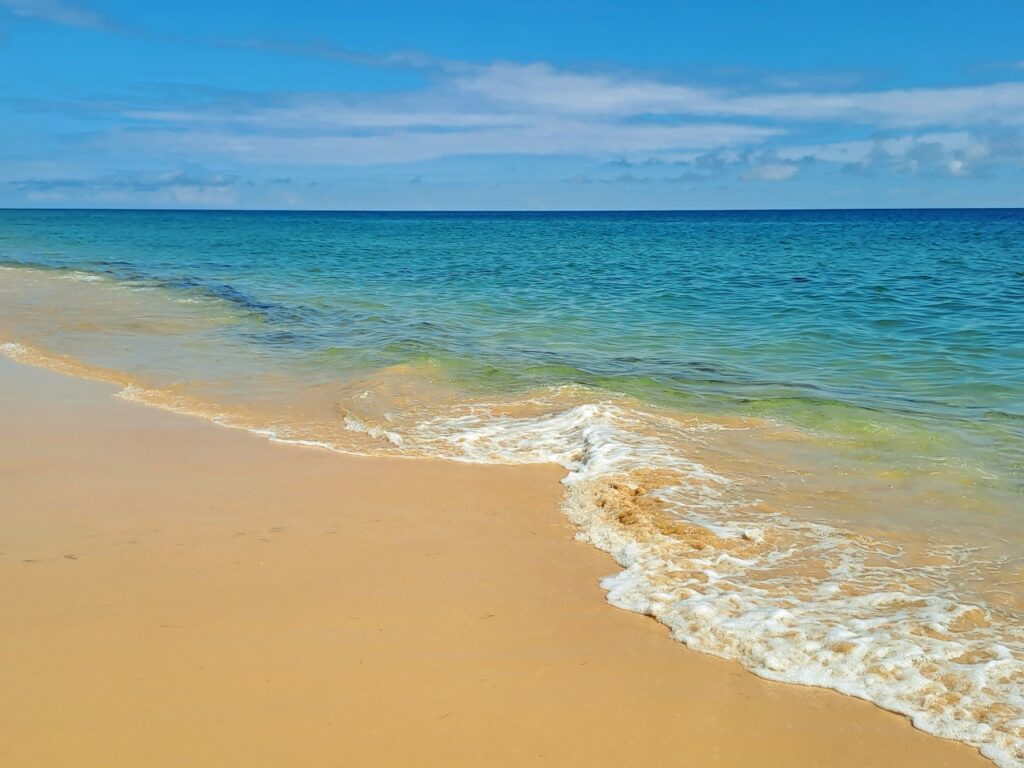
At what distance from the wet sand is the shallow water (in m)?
0.32

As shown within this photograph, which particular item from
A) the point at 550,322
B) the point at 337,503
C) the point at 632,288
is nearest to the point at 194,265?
the point at 632,288

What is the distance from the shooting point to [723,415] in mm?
8164

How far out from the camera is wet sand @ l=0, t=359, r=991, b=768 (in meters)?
2.99

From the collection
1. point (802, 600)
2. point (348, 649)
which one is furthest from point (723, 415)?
point (348, 649)

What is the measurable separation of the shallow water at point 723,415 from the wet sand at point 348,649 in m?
0.32

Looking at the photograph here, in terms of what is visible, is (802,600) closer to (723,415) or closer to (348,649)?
(348,649)

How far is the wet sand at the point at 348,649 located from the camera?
9.82ft

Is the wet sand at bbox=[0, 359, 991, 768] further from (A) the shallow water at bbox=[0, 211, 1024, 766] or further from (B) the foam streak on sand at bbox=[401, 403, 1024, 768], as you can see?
(A) the shallow water at bbox=[0, 211, 1024, 766]

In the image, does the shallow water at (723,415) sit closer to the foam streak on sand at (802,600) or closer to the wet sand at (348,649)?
the foam streak on sand at (802,600)

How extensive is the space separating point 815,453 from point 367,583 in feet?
13.6

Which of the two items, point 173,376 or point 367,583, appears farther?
point 173,376

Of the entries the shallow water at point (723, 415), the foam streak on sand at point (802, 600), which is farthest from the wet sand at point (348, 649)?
the shallow water at point (723, 415)

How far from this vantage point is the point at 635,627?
3.98m

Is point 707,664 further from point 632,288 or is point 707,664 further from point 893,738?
point 632,288
